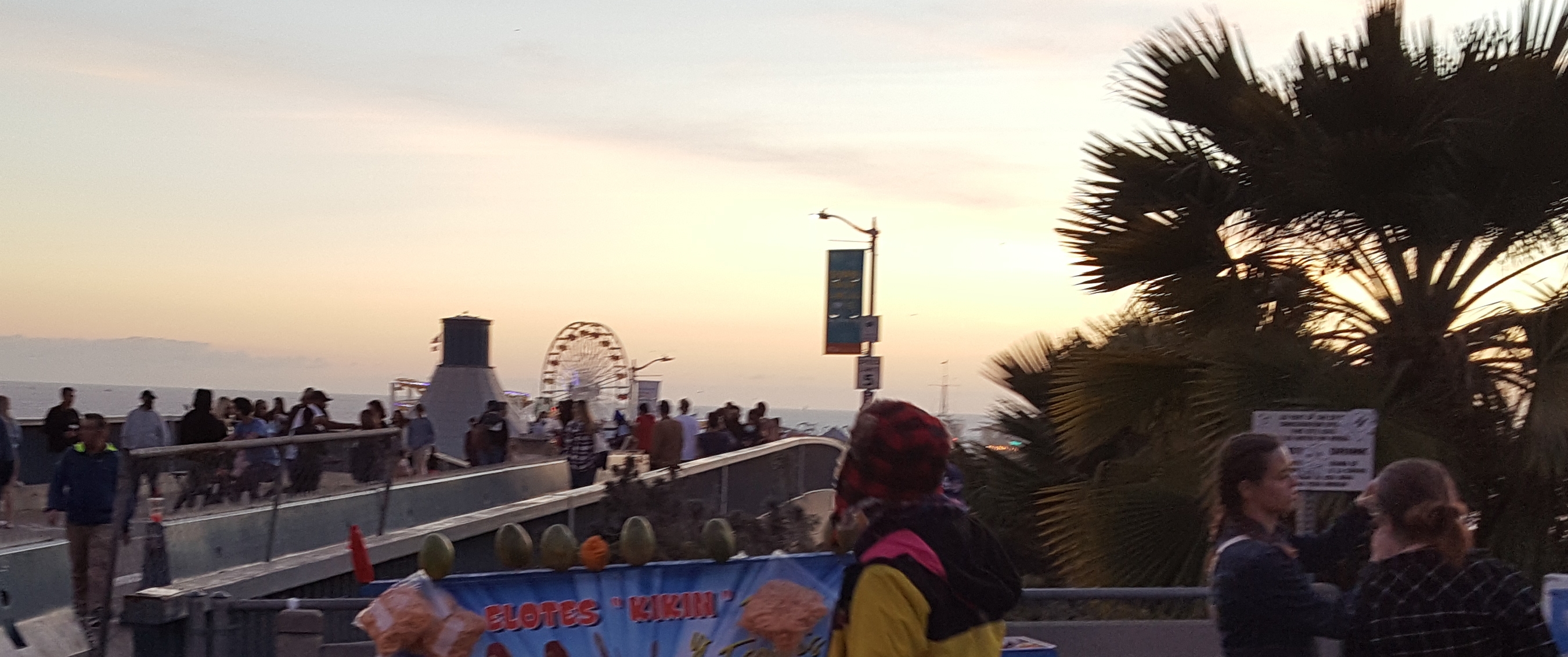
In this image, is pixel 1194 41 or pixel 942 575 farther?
pixel 1194 41

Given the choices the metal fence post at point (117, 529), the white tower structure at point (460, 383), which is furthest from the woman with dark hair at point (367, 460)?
the white tower structure at point (460, 383)

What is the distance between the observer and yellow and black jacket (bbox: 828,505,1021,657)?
3082 millimetres

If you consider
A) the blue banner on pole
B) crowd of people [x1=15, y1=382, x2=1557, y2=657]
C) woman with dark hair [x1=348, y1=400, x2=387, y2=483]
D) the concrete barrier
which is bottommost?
the concrete barrier

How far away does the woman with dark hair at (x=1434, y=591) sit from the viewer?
420 centimetres

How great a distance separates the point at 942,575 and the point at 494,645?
2.72 metres

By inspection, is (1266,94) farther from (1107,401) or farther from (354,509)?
(354,509)

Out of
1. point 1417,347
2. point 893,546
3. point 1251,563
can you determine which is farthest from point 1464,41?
point 893,546

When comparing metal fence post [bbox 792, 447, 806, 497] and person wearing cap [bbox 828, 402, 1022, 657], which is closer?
person wearing cap [bbox 828, 402, 1022, 657]

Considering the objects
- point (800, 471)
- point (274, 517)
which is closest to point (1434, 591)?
point (274, 517)

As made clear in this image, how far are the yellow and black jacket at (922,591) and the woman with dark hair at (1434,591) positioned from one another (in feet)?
5.15

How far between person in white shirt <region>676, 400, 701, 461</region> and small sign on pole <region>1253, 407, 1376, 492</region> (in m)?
14.6

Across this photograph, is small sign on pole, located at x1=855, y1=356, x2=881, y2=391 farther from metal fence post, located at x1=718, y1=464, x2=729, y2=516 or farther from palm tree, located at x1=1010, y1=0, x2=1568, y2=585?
palm tree, located at x1=1010, y1=0, x2=1568, y2=585

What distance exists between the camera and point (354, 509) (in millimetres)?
11617

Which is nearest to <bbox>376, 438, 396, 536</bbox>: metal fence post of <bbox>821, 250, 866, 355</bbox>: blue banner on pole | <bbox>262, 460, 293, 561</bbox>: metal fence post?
<bbox>262, 460, 293, 561</bbox>: metal fence post
